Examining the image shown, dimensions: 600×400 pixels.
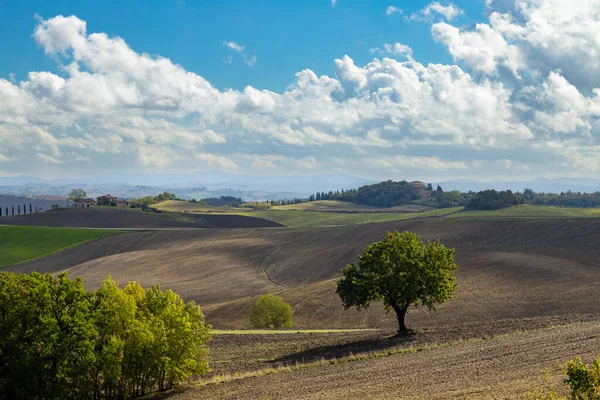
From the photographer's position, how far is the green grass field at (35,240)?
438 feet

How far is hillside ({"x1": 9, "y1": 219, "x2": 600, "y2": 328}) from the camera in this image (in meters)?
61.9

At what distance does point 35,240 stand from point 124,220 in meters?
34.3

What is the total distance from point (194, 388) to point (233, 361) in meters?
6.30

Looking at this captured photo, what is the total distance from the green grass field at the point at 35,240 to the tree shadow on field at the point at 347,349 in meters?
101

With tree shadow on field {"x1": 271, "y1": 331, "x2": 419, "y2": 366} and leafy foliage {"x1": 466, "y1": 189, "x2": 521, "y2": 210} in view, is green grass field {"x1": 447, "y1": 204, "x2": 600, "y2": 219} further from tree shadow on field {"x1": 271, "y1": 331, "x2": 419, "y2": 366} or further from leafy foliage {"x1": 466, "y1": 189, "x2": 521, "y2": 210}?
tree shadow on field {"x1": 271, "y1": 331, "x2": 419, "y2": 366}

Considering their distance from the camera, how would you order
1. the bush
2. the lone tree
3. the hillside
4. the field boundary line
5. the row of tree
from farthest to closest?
the field boundary line < the bush < the hillside < the lone tree < the row of tree

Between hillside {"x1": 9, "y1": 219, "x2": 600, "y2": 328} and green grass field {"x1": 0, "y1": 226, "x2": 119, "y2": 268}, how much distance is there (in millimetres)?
7031

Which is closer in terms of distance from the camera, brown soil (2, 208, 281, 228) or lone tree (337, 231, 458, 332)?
lone tree (337, 231, 458, 332)

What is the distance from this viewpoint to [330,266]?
97.4 metres

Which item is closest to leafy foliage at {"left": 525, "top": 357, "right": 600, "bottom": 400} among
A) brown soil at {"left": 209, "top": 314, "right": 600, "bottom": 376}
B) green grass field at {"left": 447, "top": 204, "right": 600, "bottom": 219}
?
brown soil at {"left": 209, "top": 314, "right": 600, "bottom": 376}

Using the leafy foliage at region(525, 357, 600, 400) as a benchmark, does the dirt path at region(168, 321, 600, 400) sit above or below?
below

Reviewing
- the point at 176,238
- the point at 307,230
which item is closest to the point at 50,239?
the point at 176,238

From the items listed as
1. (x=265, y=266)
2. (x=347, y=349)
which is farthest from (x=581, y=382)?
(x=265, y=266)

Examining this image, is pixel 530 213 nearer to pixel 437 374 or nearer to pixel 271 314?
pixel 271 314
